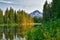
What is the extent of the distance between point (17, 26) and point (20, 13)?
24 cm

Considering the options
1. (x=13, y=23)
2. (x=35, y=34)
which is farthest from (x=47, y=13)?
(x=13, y=23)

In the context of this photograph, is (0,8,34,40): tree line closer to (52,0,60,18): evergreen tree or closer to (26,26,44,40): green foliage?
(26,26,44,40): green foliage

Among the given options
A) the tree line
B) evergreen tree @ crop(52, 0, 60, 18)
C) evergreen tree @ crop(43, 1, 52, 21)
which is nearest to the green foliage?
the tree line

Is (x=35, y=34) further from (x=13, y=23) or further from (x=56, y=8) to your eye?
(x=56, y=8)

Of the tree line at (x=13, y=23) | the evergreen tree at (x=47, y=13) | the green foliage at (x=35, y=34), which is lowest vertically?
the green foliage at (x=35, y=34)

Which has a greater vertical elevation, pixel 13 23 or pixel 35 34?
pixel 13 23

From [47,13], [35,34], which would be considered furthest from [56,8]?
[35,34]

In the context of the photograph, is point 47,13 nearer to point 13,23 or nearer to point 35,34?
point 35,34

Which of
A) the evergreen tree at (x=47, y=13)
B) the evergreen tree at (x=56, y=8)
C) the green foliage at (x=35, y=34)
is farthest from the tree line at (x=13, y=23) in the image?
the evergreen tree at (x=56, y=8)

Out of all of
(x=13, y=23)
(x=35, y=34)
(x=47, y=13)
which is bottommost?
(x=35, y=34)

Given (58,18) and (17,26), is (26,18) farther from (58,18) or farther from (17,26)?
(58,18)

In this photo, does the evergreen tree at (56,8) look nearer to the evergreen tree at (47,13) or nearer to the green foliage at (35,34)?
the evergreen tree at (47,13)

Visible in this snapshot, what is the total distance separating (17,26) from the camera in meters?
2.82

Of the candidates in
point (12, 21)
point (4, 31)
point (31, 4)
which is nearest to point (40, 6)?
point (31, 4)
